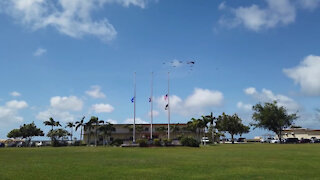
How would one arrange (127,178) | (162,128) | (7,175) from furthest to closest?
(162,128) < (7,175) < (127,178)

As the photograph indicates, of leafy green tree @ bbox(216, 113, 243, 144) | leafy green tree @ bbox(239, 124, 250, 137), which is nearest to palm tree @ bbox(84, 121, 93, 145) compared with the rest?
leafy green tree @ bbox(216, 113, 243, 144)

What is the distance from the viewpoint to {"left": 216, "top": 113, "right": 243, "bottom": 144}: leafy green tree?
4313 inches

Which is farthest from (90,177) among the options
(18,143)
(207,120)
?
(18,143)

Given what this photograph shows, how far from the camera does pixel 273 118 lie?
9931 cm

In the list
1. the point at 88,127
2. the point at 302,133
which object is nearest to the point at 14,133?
the point at 88,127

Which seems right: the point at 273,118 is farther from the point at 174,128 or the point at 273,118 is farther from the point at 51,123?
the point at 51,123

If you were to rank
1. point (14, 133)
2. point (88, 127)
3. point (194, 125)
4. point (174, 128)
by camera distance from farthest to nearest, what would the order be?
point (174, 128), point (14, 133), point (88, 127), point (194, 125)

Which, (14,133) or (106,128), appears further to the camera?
(14,133)

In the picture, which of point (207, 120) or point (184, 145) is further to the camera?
point (207, 120)

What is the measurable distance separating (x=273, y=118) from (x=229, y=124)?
50.5 feet

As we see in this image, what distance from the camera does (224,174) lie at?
18547 mm

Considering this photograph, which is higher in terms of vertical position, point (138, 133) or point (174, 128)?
point (174, 128)

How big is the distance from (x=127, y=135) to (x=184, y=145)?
50535mm

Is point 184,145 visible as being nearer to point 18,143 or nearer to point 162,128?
point 162,128
